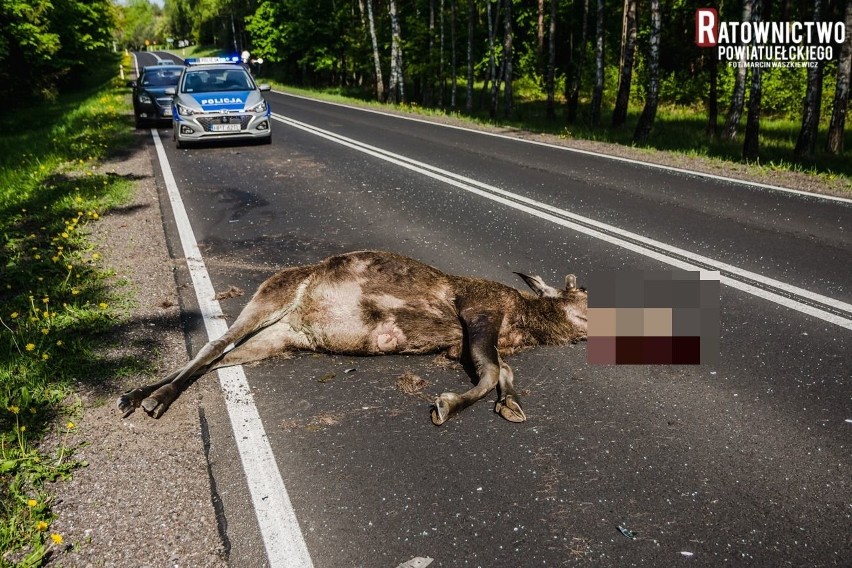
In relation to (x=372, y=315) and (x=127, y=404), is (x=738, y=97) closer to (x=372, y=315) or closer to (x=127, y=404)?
(x=372, y=315)

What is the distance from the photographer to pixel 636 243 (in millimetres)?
7234

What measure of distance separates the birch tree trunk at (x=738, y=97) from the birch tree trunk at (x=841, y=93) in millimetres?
2363

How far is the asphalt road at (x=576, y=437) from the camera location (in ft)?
9.06

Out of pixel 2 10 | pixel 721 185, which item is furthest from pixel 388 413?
pixel 2 10

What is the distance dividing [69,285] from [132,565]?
4.06 meters

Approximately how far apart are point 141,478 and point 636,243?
5713 mm

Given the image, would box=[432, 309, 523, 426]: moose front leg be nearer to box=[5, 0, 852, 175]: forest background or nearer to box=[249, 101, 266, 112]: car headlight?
box=[5, 0, 852, 175]: forest background

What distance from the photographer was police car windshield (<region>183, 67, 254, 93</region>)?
16156 millimetres

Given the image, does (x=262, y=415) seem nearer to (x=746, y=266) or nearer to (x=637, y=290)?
(x=637, y=290)

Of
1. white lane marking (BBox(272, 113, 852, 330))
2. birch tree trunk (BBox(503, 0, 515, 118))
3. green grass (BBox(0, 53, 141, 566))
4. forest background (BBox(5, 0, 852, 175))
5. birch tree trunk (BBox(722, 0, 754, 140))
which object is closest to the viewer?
green grass (BBox(0, 53, 141, 566))

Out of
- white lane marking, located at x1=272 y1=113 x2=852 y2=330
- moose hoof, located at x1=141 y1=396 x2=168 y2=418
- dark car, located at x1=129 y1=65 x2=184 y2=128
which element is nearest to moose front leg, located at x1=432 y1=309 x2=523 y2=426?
moose hoof, located at x1=141 y1=396 x2=168 y2=418

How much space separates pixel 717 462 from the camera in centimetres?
328

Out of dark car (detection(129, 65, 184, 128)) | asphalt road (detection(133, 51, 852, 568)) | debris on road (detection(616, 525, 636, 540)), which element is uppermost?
dark car (detection(129, 65, 184, 128))

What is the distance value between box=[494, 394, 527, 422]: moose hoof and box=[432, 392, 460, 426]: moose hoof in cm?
27
